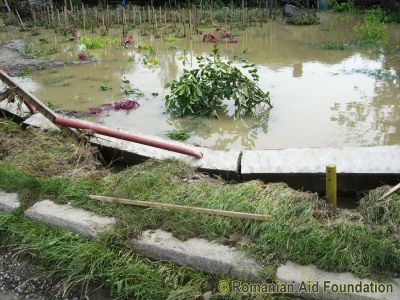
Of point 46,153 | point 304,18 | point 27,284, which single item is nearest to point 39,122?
point 46,153

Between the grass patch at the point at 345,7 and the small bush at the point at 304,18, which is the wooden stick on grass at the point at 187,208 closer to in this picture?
the small bush at the point at 304,18

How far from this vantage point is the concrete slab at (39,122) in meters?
4.61

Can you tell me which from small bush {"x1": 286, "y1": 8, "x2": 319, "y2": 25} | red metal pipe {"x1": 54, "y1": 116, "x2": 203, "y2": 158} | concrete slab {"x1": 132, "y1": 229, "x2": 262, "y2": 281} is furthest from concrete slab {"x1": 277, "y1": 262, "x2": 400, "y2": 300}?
small bush {"x1": 286, "y1": 8, "x2": 319, "y2": 25}

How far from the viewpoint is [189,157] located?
3822 millimetres

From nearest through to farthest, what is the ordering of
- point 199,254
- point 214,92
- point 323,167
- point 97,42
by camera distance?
point 199,254 < point 323,167 < point 214,92 < point 97,42

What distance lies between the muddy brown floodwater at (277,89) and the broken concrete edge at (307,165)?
108 centimetres

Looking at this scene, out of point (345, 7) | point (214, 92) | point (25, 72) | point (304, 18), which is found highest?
point (345, 7)

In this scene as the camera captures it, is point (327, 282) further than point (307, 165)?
No

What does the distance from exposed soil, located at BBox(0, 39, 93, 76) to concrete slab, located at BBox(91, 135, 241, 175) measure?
4636 millimetres

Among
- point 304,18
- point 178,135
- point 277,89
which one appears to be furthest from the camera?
point 304,18

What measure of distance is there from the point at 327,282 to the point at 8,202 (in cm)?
254

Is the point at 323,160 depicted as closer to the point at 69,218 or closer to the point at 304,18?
the point at 69,218

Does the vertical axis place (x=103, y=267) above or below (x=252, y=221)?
below

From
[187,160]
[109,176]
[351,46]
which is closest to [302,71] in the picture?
[351,46]
